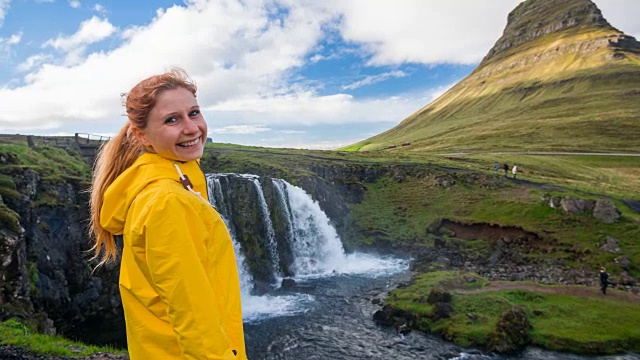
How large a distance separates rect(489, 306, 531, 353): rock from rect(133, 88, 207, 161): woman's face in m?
24.3

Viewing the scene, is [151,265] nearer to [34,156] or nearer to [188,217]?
[188,217]

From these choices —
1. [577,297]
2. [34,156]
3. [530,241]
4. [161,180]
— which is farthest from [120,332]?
[530,241]

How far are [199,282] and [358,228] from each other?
4819 centimetres

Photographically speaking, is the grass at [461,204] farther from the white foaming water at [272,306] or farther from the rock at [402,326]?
the rock at [402,326]

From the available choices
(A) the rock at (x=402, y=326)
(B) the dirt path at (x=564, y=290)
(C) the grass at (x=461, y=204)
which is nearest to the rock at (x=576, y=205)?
(C) the grass at (x=461, y=204)

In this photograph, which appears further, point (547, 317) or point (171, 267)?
point (547, 317)

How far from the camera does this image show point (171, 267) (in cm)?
318

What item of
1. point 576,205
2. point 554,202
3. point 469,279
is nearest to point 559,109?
point 554,202

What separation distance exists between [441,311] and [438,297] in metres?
1.75

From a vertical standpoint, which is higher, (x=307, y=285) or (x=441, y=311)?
(x=441, y=311)

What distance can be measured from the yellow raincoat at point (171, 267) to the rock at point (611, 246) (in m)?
43.2

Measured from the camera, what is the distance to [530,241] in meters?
41.7

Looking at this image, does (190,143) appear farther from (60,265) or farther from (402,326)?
(60,265)

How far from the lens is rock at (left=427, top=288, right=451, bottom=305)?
28.2 m
